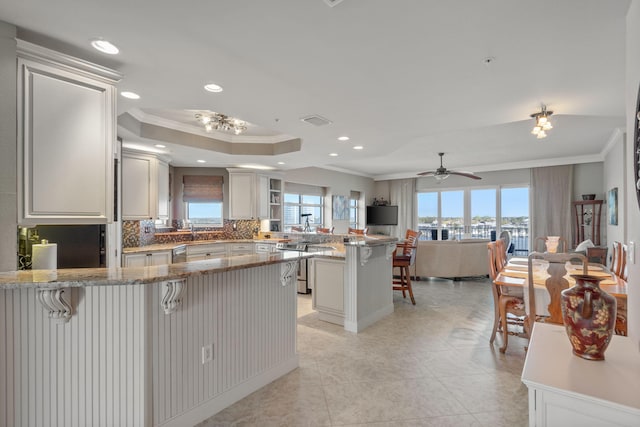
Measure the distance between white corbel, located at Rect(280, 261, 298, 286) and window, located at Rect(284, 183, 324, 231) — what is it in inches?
182

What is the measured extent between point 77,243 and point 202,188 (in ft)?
11.7

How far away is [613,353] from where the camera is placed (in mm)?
1340

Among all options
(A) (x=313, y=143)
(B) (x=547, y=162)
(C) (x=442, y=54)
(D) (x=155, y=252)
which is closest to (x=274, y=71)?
(C) (x=442, y=54)

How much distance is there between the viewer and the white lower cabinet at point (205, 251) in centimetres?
565

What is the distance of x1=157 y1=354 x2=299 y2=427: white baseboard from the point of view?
194 centimetres

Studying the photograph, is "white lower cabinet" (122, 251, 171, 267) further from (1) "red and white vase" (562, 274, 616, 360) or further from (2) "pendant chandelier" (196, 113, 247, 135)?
(1) "red and white vase" (562, 274, 616, 360)

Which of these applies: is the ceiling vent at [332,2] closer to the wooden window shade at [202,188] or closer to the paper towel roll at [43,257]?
the paper towel roll at [43,257]

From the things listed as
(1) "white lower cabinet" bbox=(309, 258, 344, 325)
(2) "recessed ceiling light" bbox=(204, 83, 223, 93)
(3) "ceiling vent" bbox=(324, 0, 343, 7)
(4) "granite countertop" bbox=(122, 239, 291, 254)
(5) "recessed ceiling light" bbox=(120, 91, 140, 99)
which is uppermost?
(2) "recessed ceiling light" bbox=(204, 83, 223, 93)

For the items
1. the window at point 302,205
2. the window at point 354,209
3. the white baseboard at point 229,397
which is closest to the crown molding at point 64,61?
the white baseboard at point 229,397

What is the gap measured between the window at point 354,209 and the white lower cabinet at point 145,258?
5.53 meters

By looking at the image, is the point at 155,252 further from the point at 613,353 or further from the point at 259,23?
the point at 613,353

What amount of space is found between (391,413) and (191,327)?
1458mm

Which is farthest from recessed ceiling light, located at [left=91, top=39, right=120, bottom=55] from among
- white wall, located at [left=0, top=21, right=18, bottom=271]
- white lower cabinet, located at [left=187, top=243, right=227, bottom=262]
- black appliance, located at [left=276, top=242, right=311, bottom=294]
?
white lower cabinet, located at [left=187, top=243, right=227, bottom=262]

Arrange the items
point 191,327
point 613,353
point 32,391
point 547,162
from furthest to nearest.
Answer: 1. point 547,162
2. point 191,327
3. point 32,391
4. point 613,353
